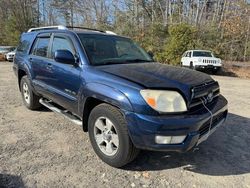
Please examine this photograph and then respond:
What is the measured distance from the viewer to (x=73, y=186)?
318 centimetres

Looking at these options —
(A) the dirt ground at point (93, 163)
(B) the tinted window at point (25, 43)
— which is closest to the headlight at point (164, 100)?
(A) the dirt ground at point (93, 163)

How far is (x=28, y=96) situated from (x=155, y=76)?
3604 mm

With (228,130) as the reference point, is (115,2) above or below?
above

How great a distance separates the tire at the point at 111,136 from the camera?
131 inches

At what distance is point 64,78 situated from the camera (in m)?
4.29

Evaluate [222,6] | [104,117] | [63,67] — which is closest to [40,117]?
[63,67]

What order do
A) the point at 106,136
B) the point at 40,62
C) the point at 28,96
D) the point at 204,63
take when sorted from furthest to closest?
the point at 204,63
the point at 28,96
the point at 40,62
the point at 106,136

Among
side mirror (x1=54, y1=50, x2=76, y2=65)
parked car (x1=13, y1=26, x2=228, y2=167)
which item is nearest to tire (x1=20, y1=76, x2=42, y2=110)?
parked car (x1=13, y1=26, x2=228, y2=167)

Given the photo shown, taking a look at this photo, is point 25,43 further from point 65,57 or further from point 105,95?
point 105,95

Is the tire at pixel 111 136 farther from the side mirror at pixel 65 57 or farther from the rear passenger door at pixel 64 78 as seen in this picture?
the side mirror at pixel 65 57

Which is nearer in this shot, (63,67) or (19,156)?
(19,156)

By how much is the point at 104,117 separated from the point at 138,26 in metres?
25.9

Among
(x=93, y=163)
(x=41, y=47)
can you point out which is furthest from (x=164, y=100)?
(x=41, y=47)

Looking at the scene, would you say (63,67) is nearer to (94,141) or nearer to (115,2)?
(94,141)
